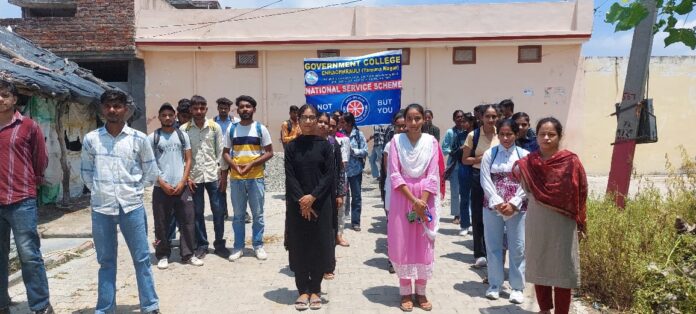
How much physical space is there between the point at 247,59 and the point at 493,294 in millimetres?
12694

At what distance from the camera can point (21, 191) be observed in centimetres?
419

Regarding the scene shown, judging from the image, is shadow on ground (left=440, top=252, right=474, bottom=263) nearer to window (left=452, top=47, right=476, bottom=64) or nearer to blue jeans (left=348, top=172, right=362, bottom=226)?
blue jeans (left=348, top=172, right=362, bottom=226)

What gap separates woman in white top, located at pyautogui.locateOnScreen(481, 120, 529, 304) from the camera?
4.73 m

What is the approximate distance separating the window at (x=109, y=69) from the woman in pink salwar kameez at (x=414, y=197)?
45.7 feet

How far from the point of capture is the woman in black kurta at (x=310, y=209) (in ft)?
15.1

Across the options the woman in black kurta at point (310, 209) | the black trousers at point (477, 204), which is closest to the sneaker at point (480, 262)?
the black trousers at point (477, 204)

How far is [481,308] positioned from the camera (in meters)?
4.62

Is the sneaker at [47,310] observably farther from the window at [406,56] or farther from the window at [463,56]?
the window at [463,56]

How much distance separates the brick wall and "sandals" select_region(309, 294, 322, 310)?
42.6 ft

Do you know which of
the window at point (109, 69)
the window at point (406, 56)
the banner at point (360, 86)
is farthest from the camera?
the window at point (109, 69)

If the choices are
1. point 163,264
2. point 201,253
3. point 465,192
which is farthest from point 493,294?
point 163,264

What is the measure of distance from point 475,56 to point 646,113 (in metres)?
9.94

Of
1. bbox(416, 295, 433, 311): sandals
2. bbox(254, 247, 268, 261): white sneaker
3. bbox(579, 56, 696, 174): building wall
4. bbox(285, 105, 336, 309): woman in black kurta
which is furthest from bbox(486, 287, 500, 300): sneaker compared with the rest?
bbox(579, 56, 696, 174): building wall

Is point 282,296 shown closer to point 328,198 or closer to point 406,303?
point 328,198
